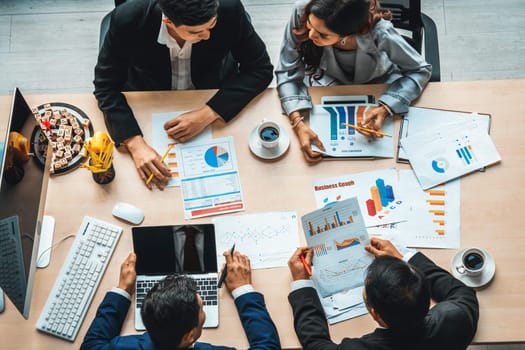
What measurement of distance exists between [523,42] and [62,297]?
7.83 feet

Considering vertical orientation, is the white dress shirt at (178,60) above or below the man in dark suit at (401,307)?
above

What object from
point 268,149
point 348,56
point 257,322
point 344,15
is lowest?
point 257,322

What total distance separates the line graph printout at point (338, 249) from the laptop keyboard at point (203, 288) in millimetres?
301

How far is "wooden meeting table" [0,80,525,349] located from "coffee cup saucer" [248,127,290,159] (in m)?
0.02

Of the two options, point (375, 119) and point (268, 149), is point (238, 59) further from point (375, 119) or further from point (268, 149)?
point (375, 119)

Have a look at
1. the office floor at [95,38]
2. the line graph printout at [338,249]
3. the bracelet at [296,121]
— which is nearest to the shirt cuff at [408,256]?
the line graph printout at [338,249]

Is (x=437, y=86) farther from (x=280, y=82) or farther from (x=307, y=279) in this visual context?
(x=307, y=279)

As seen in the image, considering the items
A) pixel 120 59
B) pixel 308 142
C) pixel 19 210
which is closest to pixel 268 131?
pixel 308 142

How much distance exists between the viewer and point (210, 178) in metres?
1.92

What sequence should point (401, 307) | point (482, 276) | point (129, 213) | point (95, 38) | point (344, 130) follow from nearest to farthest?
point (401, 307), point (482, 276), point (129, 213), point (344, 130), point (95, 38)

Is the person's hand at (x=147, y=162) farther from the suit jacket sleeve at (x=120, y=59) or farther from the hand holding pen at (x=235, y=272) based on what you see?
→ the hand holding pen at (x=235, y=272)

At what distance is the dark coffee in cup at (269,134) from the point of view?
1.93 meters

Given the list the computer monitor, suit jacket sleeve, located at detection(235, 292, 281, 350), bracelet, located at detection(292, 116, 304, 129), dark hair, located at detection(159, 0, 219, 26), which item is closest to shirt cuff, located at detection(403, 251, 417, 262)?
suit jacket sleeve, located at detection(235, 292, 281, 350)

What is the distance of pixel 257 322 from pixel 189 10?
2.96 ft
